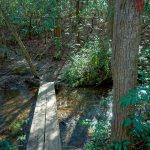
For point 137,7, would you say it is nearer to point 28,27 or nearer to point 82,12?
point 82,12

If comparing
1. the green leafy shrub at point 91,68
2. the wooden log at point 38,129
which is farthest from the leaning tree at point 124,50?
the green leafy shrub at point 91,68

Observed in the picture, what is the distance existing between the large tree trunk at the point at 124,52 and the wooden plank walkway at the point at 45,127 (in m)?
1.50

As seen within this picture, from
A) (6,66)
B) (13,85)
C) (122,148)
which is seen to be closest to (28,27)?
(6,66)

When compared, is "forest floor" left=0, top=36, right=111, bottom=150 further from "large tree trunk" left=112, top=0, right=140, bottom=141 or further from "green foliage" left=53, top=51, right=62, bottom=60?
"large tree trunk" left=112, top=0, right=140, bottom=141

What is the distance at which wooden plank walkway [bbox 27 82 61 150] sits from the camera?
15.8ft

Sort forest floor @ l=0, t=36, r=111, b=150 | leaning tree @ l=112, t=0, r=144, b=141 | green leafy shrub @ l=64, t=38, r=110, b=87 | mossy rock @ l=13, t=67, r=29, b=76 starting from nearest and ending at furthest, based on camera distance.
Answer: leaning tree @ l=112, t=0, r=144, b=141
forest floor @ l=0, t=36, r=111, b=150
green leafy shrub @ l=64, t=38, r=110, b=87
mossy rock @ l=13, t=67, r=29, b=76

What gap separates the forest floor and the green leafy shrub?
0.26 m

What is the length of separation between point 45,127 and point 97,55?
12.8 feet

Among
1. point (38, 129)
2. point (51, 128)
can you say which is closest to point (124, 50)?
point (51, 128)

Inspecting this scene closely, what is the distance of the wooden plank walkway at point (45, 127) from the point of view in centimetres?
482

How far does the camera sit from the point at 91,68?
8820 mm

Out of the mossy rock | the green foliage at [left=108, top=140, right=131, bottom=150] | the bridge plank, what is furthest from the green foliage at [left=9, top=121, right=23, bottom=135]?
the mossy rock

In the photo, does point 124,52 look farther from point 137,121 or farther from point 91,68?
point 91,68

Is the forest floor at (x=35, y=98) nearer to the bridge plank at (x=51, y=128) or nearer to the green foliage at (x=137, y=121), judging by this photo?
the bridge plank at (x=51, y=128)
